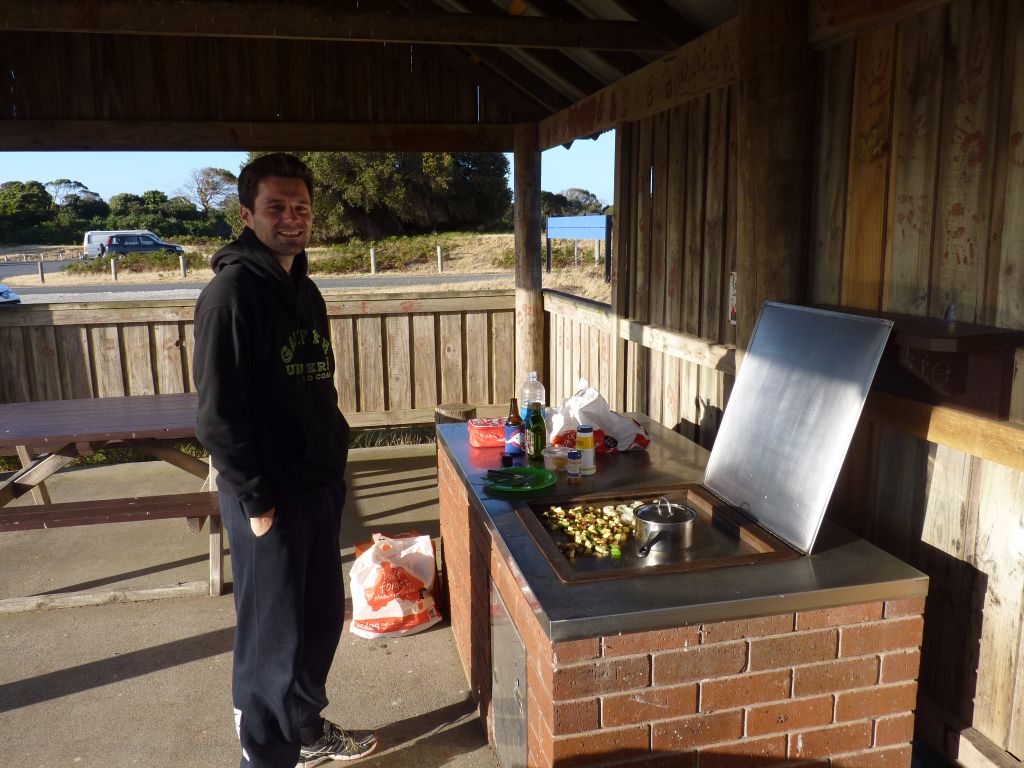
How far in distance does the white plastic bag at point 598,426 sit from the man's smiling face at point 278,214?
4.71ft

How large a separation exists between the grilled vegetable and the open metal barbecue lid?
0.37 metres

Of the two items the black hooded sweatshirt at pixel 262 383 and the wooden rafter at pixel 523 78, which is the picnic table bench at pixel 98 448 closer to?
the black hooded sweatshirt at pixel 262 383

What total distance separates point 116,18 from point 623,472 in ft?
10.2

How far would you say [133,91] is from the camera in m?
6.13

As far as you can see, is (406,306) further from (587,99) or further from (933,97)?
(933,97)

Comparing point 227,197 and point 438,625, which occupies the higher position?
point 227,197

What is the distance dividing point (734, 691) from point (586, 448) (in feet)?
4.03

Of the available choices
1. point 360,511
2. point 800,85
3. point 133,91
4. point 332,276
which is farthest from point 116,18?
point 332,276

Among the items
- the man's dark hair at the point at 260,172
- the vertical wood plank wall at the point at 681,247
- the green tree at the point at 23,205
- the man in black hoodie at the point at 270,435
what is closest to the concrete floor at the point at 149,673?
the man in black hoodie at the point at 270,435

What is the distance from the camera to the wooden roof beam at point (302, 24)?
12.8 feet

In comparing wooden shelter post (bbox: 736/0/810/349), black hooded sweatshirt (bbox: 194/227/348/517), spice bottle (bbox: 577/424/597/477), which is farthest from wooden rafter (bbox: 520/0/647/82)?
black hooded sweatshirt (bbox: 194/227/348/517)

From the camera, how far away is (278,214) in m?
2.73

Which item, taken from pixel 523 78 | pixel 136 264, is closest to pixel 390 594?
pixel 523 78

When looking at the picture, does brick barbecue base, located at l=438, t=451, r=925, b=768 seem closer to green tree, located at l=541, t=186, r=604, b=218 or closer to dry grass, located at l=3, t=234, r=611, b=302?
dry grass, located at l=3, t=234, r=611, b=302
